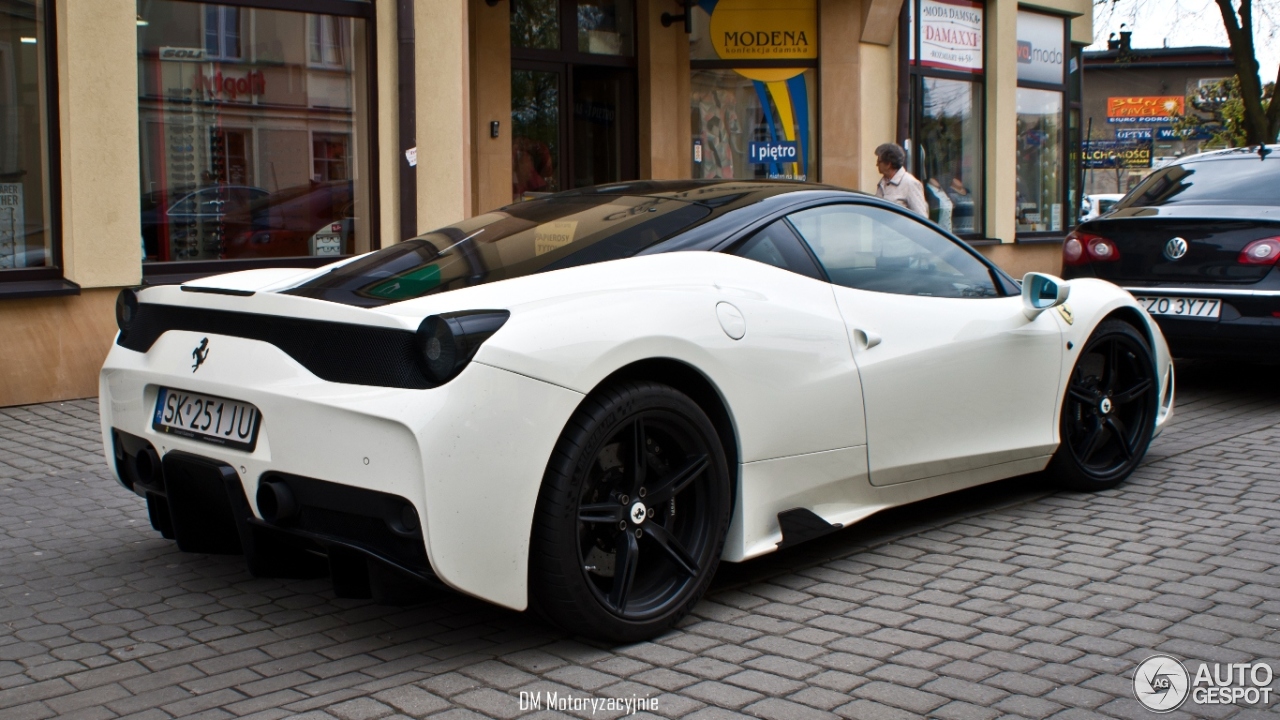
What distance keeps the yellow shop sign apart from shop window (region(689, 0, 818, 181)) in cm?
1

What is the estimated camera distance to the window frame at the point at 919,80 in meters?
14.5

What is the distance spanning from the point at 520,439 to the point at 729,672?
848 millimetres

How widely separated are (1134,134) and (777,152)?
190ft

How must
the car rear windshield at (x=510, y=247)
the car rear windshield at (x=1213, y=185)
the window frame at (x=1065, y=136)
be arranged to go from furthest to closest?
the window frame at (x=1065, y=136) < the car rear windshield at (x=1213, y=185) < the car rear windshield at (x=510, y=247)

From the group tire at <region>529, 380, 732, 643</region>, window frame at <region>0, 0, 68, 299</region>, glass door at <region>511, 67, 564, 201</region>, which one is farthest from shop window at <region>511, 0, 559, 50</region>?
tire at <region>529, 380, 732, 643</region>

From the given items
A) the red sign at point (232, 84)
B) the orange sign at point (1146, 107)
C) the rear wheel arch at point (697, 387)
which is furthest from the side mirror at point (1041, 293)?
the orange sign at point (1146, 107)

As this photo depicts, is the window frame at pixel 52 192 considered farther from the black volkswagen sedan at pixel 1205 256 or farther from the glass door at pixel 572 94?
the black volkswagen sedan at pixel 1205 256

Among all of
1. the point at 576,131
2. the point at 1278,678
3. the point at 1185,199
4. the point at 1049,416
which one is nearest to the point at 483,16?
the point at 576,131

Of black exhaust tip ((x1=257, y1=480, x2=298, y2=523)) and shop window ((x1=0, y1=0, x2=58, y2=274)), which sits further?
shop window ((x1=0, y1=0, x2=58, y2=274))

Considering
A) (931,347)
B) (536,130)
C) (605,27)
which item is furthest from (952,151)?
(931,347)

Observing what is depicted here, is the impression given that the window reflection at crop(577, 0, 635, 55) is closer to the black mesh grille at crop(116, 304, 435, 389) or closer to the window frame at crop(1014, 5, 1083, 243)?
the window frame at crop(1014, 5, 1083, 243)

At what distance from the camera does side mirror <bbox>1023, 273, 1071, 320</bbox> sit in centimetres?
505

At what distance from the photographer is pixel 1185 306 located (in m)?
8.03

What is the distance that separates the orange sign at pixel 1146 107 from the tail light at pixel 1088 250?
6111 cm
